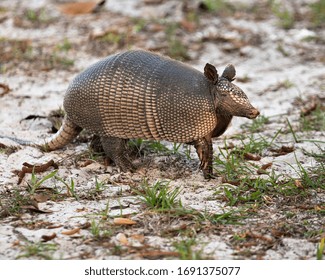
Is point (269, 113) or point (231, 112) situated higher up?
point (231, 112)

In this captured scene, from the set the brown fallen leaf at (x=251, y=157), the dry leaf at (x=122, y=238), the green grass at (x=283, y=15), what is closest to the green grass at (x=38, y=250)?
the dry leaf at (x=122, y=238)

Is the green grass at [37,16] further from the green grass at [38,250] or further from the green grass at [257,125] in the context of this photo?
the green grass at [38,250]

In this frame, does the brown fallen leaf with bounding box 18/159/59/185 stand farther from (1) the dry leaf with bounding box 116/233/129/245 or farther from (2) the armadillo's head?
(2) the armadillo's head

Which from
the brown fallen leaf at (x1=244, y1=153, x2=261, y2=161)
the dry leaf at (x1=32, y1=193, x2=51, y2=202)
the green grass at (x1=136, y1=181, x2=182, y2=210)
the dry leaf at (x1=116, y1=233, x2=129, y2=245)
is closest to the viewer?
the dry leaf at (x1=116, y1=233, x2=129, y2=245)

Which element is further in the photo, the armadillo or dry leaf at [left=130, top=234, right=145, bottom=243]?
the armadillo

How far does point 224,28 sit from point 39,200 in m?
7.10

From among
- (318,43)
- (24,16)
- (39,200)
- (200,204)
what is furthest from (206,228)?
(24,16)

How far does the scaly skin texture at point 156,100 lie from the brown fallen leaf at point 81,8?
604cm

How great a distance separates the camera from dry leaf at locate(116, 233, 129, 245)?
15.7 ft

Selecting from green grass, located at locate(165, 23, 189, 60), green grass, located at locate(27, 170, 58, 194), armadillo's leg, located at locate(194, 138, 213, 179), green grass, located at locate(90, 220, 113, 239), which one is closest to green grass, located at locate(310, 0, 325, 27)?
green grass, located at locate(165, 23, 189, 60)

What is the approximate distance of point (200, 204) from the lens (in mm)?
5648

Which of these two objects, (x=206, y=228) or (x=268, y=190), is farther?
(x=268, y=190)
